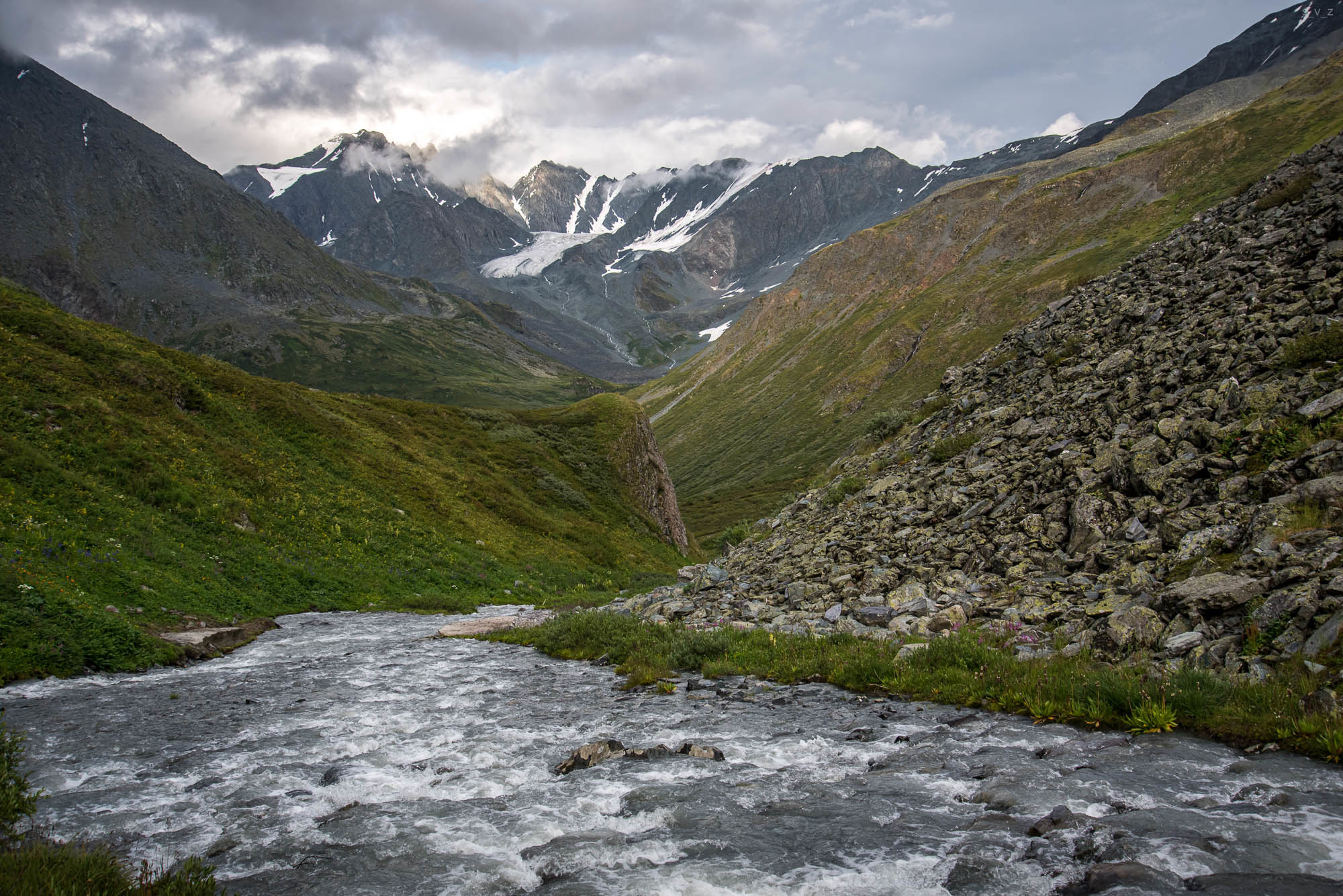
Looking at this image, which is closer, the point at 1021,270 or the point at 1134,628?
Result: the point at 1134,628

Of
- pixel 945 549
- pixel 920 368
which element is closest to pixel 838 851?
pixel 945 549

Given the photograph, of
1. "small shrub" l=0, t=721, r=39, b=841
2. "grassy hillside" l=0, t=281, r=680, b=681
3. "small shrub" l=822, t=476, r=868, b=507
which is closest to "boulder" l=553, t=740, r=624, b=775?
"small shrub" l=0, t=721, r=39, b=841

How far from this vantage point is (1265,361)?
53.1ft

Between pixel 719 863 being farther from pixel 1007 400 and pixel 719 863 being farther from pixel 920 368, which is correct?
pixel 920 368

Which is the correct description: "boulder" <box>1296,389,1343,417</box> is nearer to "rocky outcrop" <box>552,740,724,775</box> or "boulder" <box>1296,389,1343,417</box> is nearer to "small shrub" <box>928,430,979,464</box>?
"small shrub" <box>928,430,979,464</box>

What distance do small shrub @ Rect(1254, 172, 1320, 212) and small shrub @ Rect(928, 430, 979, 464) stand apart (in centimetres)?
1380

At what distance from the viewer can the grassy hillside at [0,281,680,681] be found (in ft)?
60.3

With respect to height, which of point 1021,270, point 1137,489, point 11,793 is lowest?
point 11,793

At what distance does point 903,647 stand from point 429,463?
44.0m

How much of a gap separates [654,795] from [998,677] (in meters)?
6.68

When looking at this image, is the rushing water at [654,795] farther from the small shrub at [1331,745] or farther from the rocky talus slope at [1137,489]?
the rocky talus slope at [1137,489]

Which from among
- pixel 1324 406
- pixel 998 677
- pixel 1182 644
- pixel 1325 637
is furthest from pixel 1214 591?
pixel 1324 406

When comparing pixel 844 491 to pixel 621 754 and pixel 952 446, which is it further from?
pixel 621 754

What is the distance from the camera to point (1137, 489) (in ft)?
51.2
